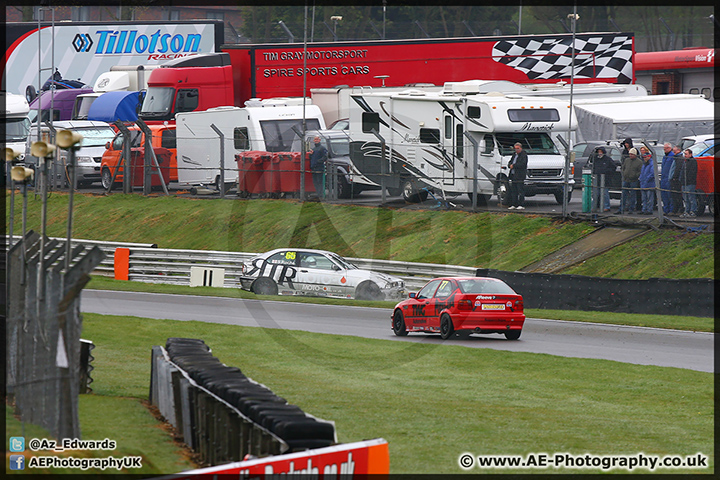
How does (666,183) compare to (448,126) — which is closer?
(666,183)

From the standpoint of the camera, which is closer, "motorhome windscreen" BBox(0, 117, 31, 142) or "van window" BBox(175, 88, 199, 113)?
"motorhome windscreen" BBox(0, 117, 31, 142)

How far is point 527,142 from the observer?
27.3 metres

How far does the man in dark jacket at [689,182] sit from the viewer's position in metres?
22.2

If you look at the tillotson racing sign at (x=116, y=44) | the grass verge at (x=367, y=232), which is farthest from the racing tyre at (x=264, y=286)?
the tillotson racing sign at (x=116, y=44)

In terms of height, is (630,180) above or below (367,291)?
above

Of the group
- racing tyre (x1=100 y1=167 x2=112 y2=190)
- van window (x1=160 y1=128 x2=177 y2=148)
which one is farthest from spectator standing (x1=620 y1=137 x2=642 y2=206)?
racing tyre (x1=100 y1=167 x2=112 y2=190)

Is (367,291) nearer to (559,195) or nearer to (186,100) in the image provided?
(559,195)

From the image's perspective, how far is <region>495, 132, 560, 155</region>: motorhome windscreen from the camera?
27.1m

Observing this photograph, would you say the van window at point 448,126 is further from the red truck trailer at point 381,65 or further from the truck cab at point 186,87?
the truck cab at point 186,87

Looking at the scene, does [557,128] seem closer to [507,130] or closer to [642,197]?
[507,130]

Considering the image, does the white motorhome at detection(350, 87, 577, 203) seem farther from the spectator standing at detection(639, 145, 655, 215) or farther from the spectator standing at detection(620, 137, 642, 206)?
the spectator standing at detection(639, 145, 655, 215)

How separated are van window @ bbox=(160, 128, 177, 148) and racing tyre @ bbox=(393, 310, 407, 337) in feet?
60.8

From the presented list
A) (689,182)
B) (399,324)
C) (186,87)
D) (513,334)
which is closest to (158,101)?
(186,87)

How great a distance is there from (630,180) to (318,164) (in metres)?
10.4
